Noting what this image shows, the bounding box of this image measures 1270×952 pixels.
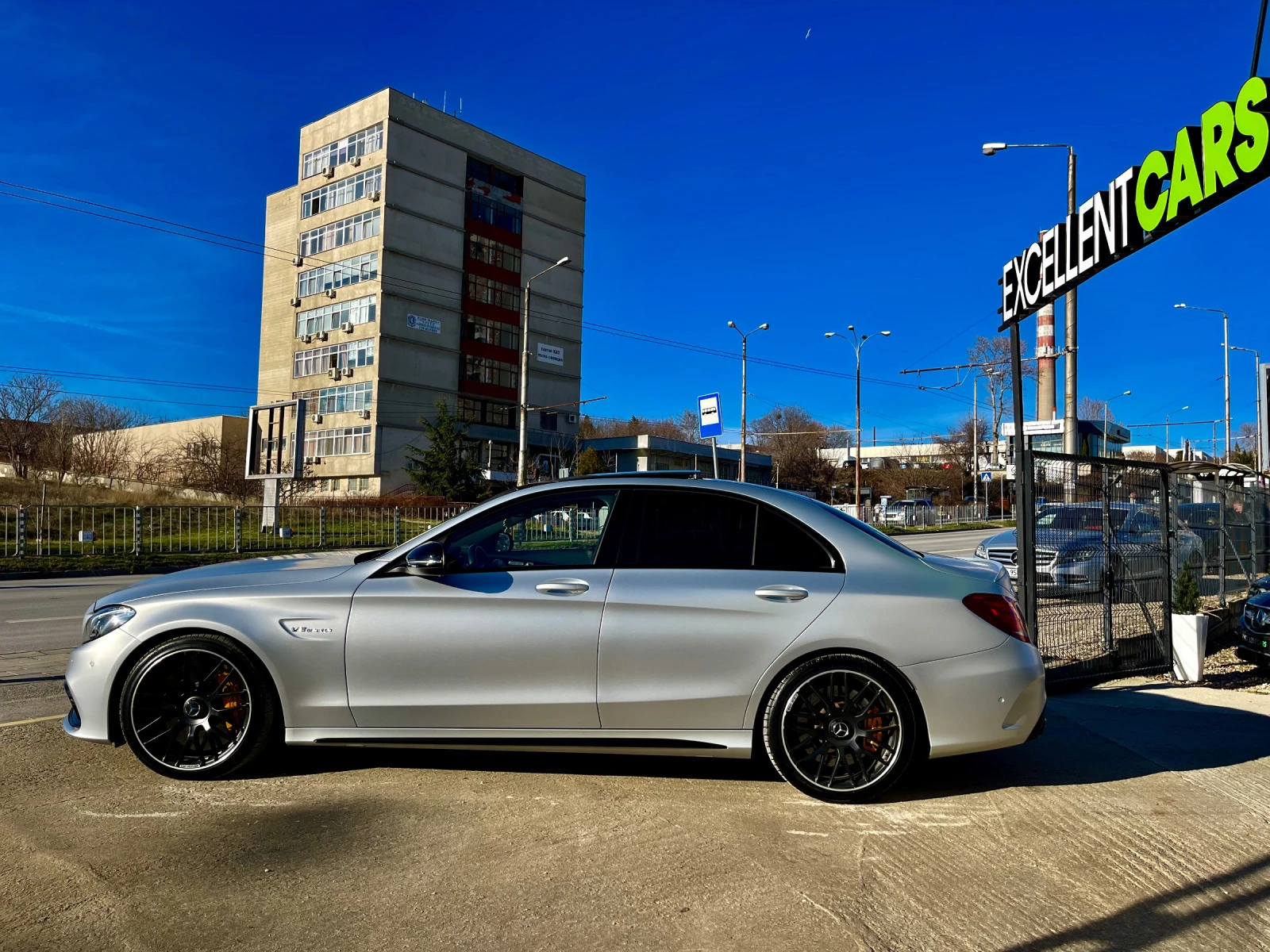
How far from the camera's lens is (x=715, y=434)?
26672 millimetres

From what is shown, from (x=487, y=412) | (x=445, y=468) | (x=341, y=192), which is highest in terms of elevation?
(x=341, y=192)

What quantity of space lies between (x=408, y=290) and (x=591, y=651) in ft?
191

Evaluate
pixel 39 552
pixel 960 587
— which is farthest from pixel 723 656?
Answer: pixel 39 552

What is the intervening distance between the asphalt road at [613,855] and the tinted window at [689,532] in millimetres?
1142

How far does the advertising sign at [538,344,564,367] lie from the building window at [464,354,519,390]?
7.18ft

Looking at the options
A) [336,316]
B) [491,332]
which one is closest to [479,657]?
[336,316]

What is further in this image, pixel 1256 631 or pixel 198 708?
pixel 1256 631

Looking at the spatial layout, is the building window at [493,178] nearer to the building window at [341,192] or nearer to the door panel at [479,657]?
the building window at [341,192]

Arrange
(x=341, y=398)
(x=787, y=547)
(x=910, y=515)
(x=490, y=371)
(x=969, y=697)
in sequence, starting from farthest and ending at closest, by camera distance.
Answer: (x=490, y=371)
(x=341, y=398)
(x=910, y=515)
(x=787, y=547)
(x=969, y=697)

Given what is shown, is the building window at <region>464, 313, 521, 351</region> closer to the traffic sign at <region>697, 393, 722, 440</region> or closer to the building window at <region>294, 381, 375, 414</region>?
the building window at <region>294, 381, 375, 414</region>

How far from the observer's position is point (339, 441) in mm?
60125

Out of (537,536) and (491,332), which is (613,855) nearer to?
(537,536)

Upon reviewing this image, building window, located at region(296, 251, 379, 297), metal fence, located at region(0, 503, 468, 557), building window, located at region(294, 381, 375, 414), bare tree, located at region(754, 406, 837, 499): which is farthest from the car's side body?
bare tree, located at region(754, 406, 837, 499)

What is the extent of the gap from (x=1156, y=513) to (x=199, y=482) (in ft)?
164
